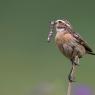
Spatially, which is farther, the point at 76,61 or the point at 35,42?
the point at 35,42

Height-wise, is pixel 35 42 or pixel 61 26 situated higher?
pixel 61 26

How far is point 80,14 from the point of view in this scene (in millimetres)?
7051

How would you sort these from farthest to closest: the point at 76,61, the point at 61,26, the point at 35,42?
the point at 35,42
the point at 61,26
the point at 76,61

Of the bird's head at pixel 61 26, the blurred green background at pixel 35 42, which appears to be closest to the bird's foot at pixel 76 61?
the bird's head at pixel 61 26

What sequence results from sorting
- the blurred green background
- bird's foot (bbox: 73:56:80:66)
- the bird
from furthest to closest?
1. the blurred green background
2. the bird
3. bird's foot (bbox: 73:56:80:66)

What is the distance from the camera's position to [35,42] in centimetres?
598

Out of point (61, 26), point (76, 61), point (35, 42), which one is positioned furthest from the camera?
point (35, 42)

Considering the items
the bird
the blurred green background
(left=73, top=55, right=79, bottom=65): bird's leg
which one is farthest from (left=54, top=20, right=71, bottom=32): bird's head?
the blurred green background

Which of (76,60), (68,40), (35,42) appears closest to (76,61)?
(76,60)

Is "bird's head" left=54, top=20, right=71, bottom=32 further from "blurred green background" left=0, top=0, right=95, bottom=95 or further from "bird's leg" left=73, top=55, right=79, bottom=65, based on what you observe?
"blurred green background" left=0, top=0, right=95, bottom=95

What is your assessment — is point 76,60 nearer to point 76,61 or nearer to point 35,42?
point 76,61

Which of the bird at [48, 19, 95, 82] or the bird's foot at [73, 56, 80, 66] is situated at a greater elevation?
the bird at [48, 19, 95, 82]

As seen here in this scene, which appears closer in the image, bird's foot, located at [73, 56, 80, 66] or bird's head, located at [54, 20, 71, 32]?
bird's foot, located at [73, 56, 80, 66]

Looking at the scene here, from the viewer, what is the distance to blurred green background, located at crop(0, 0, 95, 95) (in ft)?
15.2
